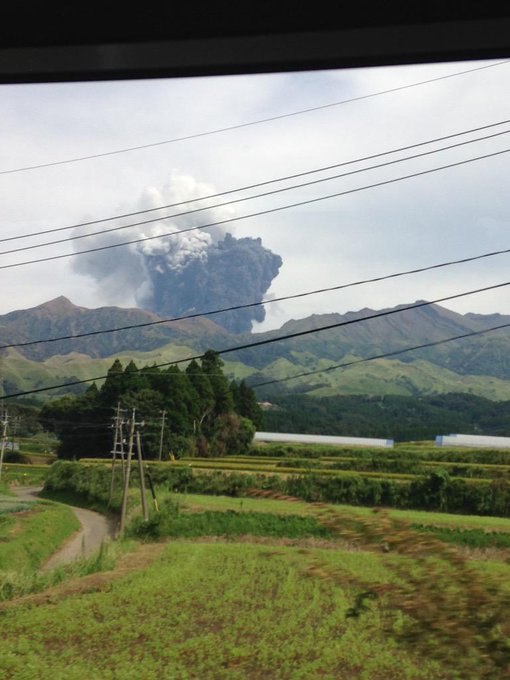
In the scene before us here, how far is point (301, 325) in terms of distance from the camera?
664 inches

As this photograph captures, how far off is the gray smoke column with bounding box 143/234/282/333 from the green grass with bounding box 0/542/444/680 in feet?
37.1

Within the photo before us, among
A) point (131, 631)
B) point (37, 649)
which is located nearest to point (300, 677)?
point (131, 631)

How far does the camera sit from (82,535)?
918cm

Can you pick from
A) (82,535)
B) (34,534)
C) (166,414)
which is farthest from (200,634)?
(34,534)

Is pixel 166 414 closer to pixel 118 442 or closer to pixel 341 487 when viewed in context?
pixel 118 442

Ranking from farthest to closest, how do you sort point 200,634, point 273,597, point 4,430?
point 4,430 → point 273,597 → point 200,634

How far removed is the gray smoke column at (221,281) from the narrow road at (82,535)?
8.46 m

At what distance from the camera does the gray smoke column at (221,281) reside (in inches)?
740

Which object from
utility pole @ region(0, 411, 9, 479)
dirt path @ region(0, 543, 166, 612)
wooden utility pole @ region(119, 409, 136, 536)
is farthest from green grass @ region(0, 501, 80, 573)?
utility pole @ region(0, 411, 9, 479)

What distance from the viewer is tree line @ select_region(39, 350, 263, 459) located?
9.03 meters

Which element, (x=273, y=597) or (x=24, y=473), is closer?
(x=273, y=597)

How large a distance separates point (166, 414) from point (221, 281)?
11.8m

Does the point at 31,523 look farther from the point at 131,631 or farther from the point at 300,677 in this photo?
the point at 300,677

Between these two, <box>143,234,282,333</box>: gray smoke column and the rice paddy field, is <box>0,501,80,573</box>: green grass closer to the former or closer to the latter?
the rice paddy field
